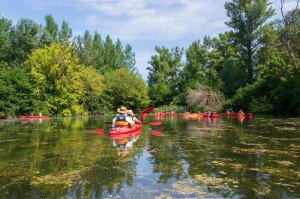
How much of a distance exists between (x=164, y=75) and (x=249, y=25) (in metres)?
18.8

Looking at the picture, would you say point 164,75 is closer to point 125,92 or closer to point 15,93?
point 125,92

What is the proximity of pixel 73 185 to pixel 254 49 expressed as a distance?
43092 mm

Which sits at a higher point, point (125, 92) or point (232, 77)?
point (232, 77)

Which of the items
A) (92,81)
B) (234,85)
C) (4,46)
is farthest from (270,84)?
(4,46)

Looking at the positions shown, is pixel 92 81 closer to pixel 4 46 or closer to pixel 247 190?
pixel 4 46

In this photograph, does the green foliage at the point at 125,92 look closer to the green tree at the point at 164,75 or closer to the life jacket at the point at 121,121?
the green tree at the point at 164,75

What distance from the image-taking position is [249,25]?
148ft

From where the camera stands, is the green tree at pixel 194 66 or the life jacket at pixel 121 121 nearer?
the life jacket at pixel 121 121

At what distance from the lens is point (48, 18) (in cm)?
5603

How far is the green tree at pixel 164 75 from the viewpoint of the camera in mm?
57906

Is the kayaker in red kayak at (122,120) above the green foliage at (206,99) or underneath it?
underneath

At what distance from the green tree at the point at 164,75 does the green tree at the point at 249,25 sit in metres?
15.1

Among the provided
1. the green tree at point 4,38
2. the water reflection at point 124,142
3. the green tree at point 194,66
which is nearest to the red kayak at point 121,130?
the water reflection at point 124,142

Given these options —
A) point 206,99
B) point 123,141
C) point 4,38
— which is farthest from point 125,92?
point 123,141
